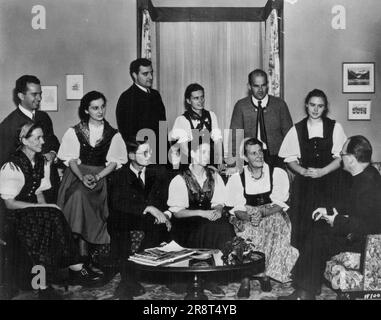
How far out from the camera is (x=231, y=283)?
11.4 feet

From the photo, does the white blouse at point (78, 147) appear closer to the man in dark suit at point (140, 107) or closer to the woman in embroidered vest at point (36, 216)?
the man in dark suit at point (140, 107)

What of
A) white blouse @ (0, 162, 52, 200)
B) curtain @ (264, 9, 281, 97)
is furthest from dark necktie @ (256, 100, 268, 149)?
white blouse @ (0, 162, 52, 200)

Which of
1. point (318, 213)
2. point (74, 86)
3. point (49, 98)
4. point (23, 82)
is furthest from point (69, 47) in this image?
point (318, 213)

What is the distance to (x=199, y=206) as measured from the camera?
3627 millimetres

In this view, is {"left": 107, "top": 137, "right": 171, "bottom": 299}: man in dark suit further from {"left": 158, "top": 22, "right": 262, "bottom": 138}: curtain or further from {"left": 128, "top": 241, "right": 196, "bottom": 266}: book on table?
{"left": 158, "top": 22, "right": 262, "bottom": 138}: curtain

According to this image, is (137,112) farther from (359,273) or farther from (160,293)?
(359,273)

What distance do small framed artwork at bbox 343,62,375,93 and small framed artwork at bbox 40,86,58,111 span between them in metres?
2.71

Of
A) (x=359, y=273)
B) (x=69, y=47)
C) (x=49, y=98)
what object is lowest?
(x=359, y=273)

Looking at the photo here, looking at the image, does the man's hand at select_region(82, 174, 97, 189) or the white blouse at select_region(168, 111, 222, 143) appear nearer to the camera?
the man's hand at select_region(82, 174, 97, 189)

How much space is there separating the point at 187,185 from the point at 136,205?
0.41 meters

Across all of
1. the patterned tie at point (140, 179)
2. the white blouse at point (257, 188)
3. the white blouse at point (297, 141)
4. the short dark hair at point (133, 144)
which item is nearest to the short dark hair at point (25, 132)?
the short dark hair at point (133, 144)

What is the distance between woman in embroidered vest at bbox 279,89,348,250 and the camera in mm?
3840

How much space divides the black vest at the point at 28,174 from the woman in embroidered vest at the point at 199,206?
0.99 metres

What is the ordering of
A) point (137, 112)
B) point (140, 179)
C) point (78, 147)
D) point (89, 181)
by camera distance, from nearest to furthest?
point (140, 179) < point (89, 181) < point (78, 147) < point (137, 112)
